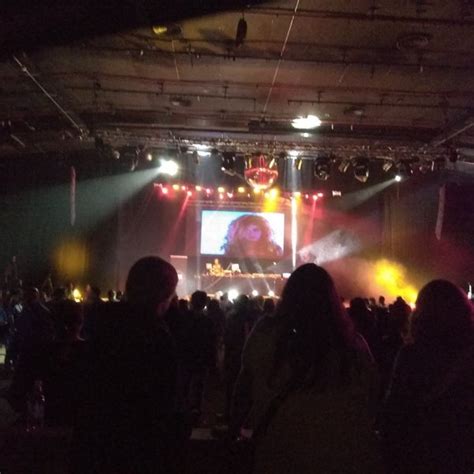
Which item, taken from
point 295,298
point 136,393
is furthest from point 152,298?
point 295,298

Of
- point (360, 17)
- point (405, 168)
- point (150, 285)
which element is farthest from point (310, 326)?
point (405, 168)

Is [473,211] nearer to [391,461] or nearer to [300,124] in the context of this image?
[300,124]

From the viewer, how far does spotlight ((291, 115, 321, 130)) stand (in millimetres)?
11338

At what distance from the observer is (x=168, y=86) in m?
9.81

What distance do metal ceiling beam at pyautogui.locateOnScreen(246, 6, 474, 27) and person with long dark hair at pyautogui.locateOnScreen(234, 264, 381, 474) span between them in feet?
18.8

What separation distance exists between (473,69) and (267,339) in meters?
8.06

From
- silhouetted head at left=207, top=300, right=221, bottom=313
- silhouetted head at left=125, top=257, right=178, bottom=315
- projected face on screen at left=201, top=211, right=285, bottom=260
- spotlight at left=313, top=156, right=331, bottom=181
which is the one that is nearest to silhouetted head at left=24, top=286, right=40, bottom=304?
silhouetted head at left=207, top=300, right=221, bottom=313

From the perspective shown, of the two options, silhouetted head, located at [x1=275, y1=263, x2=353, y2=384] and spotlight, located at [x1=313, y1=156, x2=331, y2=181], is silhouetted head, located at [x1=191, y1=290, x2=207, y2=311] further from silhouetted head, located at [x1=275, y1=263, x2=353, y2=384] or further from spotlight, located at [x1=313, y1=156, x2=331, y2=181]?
spotlight, located at [x1=313, y1=156, x2=331, y2=181]

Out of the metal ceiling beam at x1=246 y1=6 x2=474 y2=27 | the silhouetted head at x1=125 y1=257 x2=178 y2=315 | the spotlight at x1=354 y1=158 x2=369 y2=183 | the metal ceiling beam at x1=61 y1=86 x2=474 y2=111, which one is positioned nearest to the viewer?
the silhouetted head at x1=125 y1=257 x2=178 y2=315

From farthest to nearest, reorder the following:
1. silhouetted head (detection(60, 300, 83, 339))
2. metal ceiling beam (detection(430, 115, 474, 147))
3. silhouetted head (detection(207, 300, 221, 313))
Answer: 1. metal ceiling beam (detection(430, 115, 474, 147))
2. silhouetted head (detection(207, 300, 221, 313))
3. silhouetted head (detection(60, 300, 83, 339))

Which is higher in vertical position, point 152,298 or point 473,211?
point 473,211

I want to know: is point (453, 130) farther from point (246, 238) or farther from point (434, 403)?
point (434, 403)

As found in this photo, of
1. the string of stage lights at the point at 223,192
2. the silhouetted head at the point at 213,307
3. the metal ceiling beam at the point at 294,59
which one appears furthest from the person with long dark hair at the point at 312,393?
the string of stage lights at the point at 223,192

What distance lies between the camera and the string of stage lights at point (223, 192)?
1694cm
